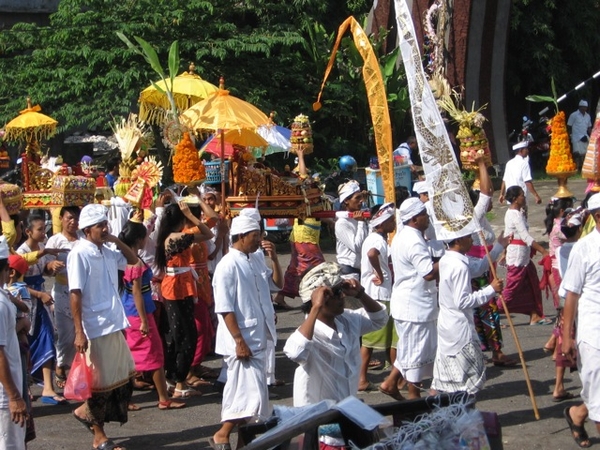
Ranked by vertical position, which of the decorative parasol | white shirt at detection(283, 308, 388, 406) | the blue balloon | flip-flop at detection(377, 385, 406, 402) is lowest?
flip-flop at detection(377, 385, 406, 402)

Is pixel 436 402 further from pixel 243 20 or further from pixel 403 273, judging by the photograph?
pixel 243 20

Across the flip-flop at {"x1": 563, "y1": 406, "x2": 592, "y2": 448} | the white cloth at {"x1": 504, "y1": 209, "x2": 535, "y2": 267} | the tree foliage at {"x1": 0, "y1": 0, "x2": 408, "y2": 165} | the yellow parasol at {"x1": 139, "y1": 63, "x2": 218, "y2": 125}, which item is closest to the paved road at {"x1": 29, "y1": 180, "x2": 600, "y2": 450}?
the flip-flop at {"x1": 563, "y1": 406, "x2": 592, "y2": 448}

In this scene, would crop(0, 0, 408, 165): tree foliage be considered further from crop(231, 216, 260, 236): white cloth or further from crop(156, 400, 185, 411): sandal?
crop(231, 216, 260, 236): white cloth

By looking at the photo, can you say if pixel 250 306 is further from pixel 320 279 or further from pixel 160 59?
pixel 160 59

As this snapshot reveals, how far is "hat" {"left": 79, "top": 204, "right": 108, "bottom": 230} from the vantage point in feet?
25.0

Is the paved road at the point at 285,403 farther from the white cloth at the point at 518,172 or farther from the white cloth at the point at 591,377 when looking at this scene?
A: the white cloth at the point at 518,172

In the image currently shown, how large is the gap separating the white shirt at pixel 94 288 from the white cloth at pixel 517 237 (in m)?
4.93

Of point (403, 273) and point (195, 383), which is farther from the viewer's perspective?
point (195, 383)

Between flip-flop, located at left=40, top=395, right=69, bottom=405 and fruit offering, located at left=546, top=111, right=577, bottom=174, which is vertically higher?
fruit offering, located at left=546, top=111, right=577, bottom=174

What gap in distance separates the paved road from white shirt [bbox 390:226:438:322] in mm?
951

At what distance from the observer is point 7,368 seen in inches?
243

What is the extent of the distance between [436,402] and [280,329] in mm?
7638

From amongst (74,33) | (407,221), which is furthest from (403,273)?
(74,33)

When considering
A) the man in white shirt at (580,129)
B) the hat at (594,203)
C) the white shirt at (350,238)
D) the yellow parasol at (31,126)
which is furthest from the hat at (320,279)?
the man in white shirt at (580,129)
